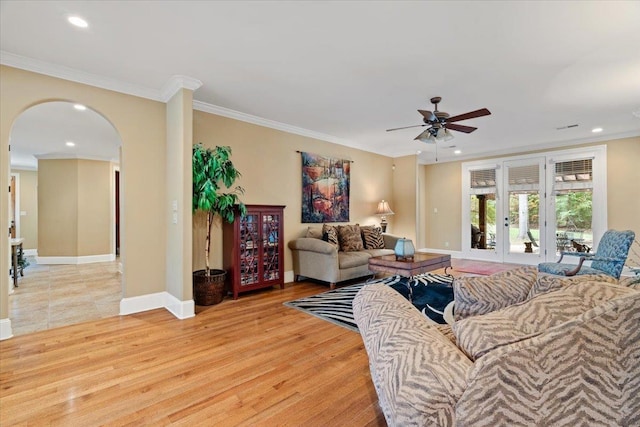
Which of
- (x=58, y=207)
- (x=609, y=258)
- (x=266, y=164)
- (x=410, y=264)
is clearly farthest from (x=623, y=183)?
(x=58, y=207)

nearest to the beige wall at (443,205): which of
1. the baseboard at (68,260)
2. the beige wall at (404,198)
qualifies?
the beige wall at (404,198)

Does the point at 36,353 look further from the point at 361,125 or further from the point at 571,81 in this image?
the point at 571,81

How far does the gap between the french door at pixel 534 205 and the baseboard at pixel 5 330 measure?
8169mm

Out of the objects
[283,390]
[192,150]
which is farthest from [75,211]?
[283,390]

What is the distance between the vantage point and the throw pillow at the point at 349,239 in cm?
518

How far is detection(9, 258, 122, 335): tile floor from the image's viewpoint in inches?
129

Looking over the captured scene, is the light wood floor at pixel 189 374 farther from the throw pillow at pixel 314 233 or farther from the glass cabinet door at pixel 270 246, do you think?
the throw pillow at pixel 314 233

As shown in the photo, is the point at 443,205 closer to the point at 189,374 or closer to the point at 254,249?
the point at 254,249

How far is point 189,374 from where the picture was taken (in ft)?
7.14

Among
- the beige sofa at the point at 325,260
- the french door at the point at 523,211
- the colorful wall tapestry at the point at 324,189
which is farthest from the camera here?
the french door at the point at 523,211

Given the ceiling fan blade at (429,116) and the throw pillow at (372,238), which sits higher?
the ceiling fan blade at (429,116)

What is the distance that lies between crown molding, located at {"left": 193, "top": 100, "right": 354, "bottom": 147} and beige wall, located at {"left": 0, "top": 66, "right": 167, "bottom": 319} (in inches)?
21.6

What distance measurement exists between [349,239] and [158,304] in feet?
9.76

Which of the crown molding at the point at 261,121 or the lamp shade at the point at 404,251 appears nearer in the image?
the lamp shade at the point at 404,251
